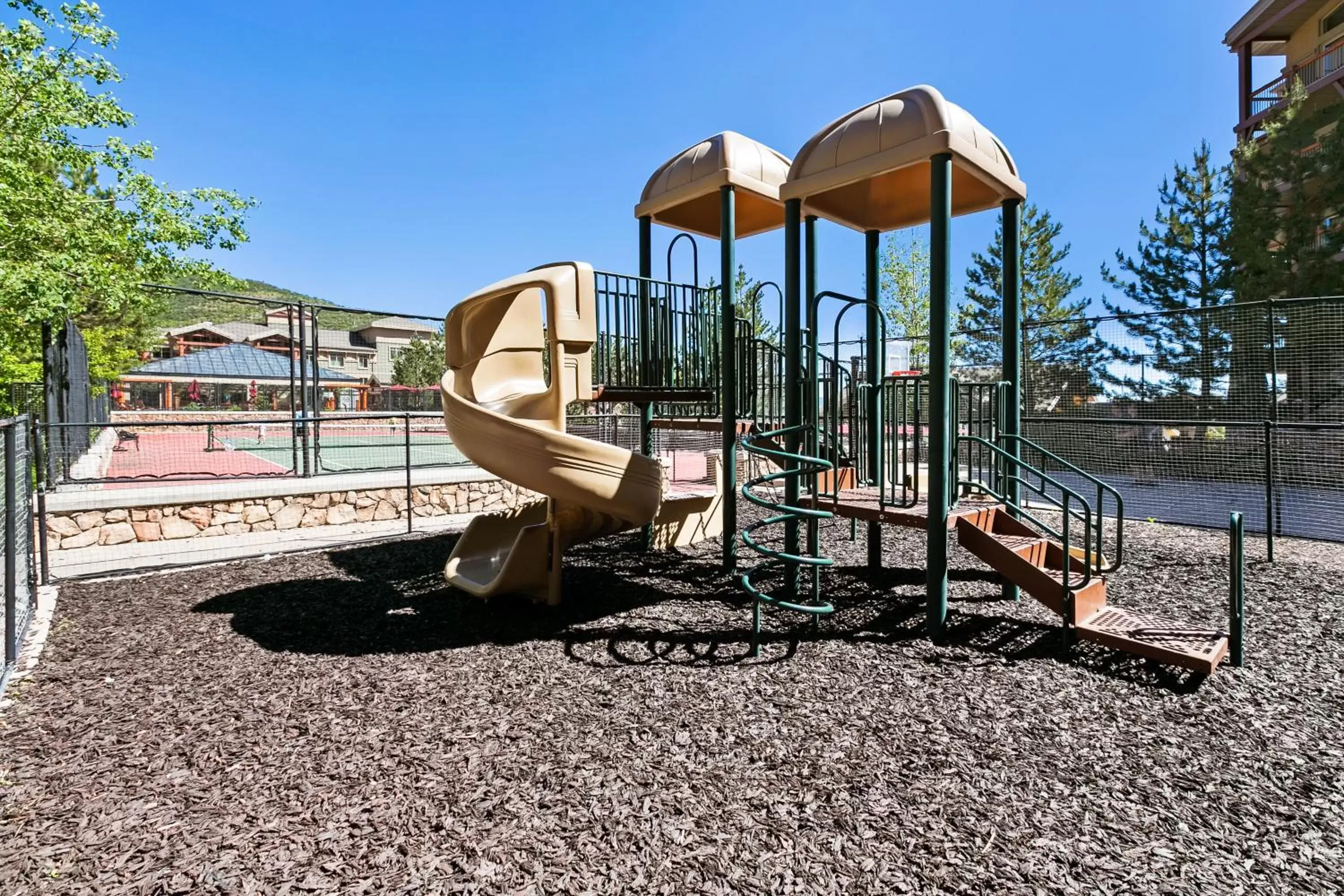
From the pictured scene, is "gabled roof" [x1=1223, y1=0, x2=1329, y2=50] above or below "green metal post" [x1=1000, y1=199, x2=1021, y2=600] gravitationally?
above

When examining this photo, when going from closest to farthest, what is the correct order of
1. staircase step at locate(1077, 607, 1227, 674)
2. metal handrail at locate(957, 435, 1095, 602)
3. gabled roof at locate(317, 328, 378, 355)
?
1. staircase step at locate(1077, 607, 1227, 674)
2. metal handrail at locate(957, 435, 1095, 602)
3. gabled roof at locate(317, 328, 378, 355)

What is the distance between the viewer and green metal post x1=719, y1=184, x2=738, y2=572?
573cm

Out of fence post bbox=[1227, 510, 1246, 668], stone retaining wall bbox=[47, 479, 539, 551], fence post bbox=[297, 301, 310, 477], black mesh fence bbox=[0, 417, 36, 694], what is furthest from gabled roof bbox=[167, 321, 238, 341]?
fence post bbox=[1227, 510, 1246, 668]

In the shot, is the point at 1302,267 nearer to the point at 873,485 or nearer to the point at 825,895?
the point at 873,485

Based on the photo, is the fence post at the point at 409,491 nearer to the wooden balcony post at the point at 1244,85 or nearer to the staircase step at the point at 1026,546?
the staircase step at the point at 1026,546

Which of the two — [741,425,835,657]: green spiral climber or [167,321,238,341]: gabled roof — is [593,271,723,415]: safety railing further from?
[167,321,238,341]: gabled roof

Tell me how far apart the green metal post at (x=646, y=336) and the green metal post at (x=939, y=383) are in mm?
2579

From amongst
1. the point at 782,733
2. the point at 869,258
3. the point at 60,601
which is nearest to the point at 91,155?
the point at 60,601

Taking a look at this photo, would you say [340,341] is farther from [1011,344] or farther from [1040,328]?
[1011,344]

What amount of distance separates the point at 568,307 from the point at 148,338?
26.0 metres

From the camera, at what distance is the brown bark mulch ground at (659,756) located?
6.91ft

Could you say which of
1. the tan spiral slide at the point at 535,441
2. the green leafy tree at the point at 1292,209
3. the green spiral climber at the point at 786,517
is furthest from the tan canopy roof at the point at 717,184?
the green leafy tree at the point at 1292,209

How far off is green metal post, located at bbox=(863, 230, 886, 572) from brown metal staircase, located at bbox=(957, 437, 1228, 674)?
0.89 meters

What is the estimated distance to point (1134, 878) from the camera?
2.03 metres
